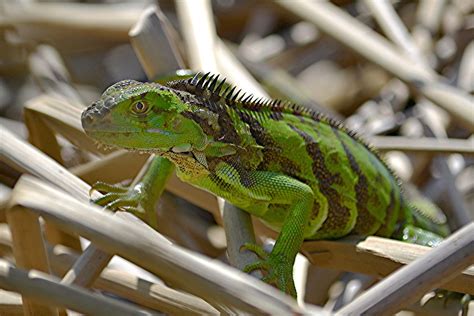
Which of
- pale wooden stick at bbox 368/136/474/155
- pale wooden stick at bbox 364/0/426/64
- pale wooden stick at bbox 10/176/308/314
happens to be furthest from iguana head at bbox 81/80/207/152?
pale wooden stick at bbox 364/0/426/64

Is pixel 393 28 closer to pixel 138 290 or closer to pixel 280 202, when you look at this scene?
pixel 280 202

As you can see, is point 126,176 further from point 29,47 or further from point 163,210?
point 29,47

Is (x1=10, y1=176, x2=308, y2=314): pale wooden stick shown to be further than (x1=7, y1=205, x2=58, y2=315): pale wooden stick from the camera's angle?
No

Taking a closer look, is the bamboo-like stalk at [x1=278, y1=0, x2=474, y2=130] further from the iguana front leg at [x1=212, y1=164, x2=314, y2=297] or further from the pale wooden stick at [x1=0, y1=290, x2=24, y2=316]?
the pale wooden stick at [x1=0, y1=290, x2=24, y2=316]

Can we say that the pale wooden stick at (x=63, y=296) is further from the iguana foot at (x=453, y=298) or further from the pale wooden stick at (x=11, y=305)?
the iguana foot at (x=453, y=298)

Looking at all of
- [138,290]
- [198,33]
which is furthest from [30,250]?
[198,33]

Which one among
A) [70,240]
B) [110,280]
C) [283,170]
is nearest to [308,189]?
[283,170]
